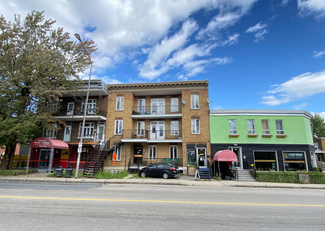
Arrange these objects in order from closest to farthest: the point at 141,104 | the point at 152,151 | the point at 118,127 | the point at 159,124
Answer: the point at 152,151, the point at 118,127, the point at 159,124, the point at 141,104

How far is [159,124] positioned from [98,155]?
799 centimetres

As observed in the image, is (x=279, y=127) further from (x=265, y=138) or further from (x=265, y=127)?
(x=265, y=138)

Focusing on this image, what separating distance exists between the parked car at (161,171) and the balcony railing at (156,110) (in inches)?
311

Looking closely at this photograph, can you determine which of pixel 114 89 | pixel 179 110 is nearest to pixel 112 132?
pixel 114 89

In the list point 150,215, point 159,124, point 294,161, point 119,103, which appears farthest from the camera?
point 119,103

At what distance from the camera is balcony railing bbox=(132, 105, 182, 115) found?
23.7 m

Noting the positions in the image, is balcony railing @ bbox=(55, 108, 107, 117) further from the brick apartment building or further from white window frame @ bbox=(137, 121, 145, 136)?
white window frame @ bbox=(137, 121, 145, 136)

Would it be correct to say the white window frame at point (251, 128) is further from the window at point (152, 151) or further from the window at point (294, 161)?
the window at point (152, 151)

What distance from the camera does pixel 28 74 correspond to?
18453mm

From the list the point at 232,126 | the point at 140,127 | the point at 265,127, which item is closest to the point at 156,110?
the point at 140,127

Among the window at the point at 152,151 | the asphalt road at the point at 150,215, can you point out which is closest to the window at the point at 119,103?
the window at the point at 152,151

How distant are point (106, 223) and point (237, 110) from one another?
19.6 metres

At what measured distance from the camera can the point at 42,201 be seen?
720 centimetres

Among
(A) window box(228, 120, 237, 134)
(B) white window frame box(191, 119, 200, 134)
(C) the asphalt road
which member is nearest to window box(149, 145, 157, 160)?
(B) white window frame box(191, 119, 200, 134)
